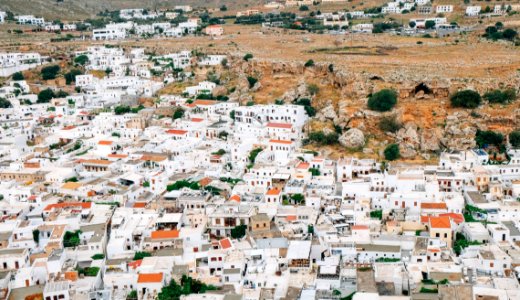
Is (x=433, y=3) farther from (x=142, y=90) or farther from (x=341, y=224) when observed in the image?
(x=341, y=224)

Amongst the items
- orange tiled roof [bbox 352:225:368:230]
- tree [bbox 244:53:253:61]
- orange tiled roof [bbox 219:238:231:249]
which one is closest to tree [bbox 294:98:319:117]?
tree [bbox 244:53:253:61]

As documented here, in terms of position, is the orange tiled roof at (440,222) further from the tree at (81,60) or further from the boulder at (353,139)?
the tree at (81,60)

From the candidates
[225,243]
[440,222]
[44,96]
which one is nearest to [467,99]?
[440,222]

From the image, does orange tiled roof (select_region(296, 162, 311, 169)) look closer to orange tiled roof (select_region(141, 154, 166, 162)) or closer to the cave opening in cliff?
orange tiled roof (select_region(141, 154, 166, 162))

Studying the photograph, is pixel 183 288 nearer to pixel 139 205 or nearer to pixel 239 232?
pixel 239 232

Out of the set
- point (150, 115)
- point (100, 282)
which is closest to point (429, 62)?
point (150, 115)

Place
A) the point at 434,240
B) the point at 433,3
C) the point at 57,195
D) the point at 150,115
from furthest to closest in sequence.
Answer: the point at 433,3 < the point at 150,115 < the point at 57,195 < the point at 434,240

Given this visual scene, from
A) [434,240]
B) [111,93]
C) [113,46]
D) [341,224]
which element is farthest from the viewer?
[113,46]
